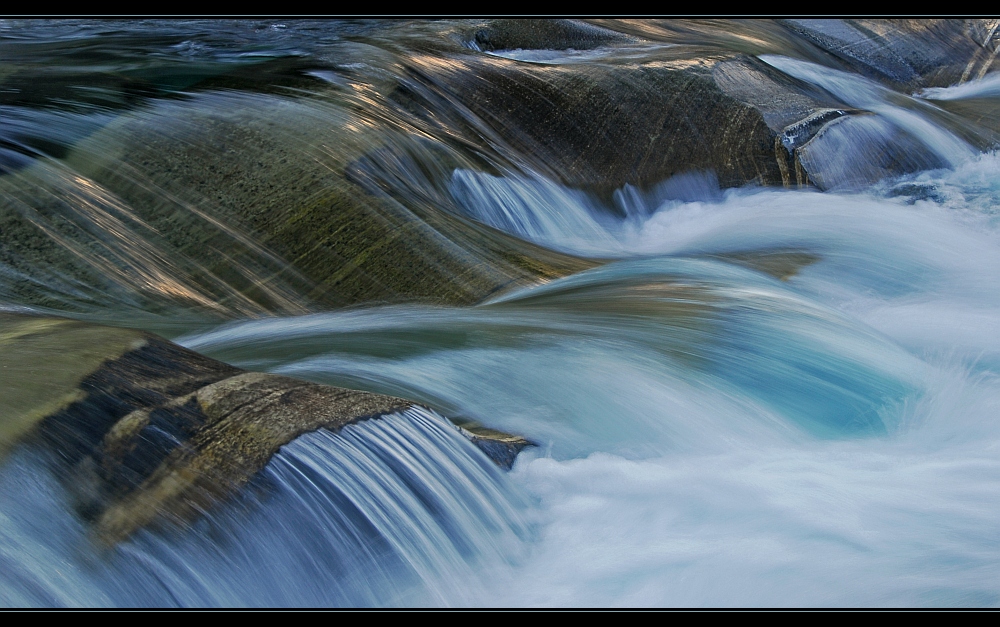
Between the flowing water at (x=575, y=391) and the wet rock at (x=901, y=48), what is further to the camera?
the wet rock at (x=901, y=48)

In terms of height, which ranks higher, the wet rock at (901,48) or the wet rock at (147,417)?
the wet rock at (901,48)

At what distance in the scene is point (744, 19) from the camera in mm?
9203

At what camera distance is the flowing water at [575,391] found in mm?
2883

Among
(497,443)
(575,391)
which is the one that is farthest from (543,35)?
(497,443)

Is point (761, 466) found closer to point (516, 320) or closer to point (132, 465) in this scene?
point (516, 320)

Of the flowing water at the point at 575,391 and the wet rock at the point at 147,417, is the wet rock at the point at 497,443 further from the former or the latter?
the wet rock at the point at 147,417

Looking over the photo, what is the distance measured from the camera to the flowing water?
288cm

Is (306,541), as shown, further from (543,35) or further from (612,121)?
(543,35)

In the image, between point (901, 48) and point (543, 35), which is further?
point (901, 48)

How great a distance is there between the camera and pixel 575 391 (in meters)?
3.80

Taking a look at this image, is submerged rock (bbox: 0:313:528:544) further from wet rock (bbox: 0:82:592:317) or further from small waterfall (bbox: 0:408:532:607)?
wet rock (bbox: 0:82:592:317)

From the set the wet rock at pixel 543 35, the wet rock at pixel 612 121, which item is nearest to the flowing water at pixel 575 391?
the wet rock at pixel 612 121

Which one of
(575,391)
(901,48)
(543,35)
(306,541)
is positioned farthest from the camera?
(901,48)

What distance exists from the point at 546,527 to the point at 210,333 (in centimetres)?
193
